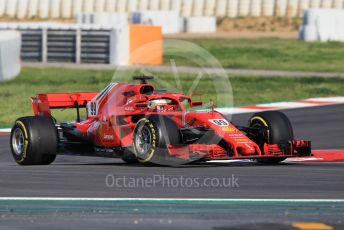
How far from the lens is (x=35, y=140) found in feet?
45.3

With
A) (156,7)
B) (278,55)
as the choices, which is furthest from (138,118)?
(156,7)

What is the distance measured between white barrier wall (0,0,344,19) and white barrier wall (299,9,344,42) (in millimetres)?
14586

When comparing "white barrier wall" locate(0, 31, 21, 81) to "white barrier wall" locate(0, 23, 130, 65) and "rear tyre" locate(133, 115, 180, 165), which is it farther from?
"rear tyre" locate(133, 115, 180, 165)

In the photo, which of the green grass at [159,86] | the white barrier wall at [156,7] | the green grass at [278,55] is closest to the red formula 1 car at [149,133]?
the green grass at [159,86]

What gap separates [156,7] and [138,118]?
165 ft

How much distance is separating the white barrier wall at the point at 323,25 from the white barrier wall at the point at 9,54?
17969mm

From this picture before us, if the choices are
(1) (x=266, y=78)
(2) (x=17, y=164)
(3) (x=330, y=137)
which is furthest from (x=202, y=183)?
(1) (x=266, y=78)

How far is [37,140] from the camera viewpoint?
544 inches

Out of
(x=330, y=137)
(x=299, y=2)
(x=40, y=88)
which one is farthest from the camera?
(x=299, y=2)

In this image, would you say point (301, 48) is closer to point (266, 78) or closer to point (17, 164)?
point (266, 78)

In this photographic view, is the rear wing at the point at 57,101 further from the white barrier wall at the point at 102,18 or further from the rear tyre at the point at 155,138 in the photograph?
the white barrier wall at the point at 102,18

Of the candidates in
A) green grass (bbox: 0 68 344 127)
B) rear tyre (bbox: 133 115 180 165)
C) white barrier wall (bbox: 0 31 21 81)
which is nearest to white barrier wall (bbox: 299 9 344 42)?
green grass (bbox: 0 68 344 127)

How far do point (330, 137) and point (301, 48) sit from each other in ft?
85.3

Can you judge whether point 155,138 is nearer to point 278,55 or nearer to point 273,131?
point 273,131
